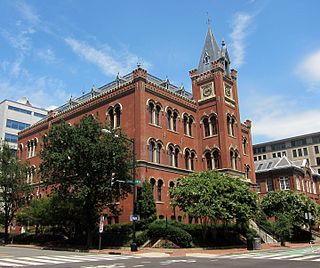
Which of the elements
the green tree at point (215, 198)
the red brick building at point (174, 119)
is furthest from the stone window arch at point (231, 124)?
the green tree at point (215, 198)

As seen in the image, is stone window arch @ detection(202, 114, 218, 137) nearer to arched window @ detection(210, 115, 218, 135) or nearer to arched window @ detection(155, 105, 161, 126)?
arched window @ detection(210, 115, 218, 135)

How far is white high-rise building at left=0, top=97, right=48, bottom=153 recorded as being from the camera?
8569 centimetres

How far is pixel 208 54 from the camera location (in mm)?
52031

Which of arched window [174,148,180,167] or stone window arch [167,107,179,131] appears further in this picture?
stone window arch [167,107,179,131]

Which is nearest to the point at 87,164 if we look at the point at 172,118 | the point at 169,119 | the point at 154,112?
the point at 154,112

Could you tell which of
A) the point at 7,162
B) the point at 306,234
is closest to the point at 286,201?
the point at 306,234

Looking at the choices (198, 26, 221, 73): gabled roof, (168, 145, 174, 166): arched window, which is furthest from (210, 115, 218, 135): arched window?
(198, 26, 221, 73): gabled roof

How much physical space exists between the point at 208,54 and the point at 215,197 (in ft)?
88.3

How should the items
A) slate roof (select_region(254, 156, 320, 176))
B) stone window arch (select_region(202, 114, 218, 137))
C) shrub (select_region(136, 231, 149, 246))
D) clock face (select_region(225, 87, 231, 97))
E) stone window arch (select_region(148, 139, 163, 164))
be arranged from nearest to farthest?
shrub (select_region(136, 231, 149, 246)) → stone window arch (select_region(148, 139, 163, 164)) → stone window arch (select_region(202, 114, 218, 137)) → clock face (select_region(225, 87, 231, 97)) → slate roof (select_region(254, 156, 320, 176))

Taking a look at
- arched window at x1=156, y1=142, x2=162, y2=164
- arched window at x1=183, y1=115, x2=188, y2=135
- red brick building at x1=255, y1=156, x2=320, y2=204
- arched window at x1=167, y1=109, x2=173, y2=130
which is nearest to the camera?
arched window at x1=156, y1=142, x2=162, y2=164

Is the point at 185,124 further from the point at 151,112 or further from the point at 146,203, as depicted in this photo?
the point at 146,203

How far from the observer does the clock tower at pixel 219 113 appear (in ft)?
148

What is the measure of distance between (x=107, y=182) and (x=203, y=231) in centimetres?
1060

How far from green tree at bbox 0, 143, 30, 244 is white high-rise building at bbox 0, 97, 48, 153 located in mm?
40921
